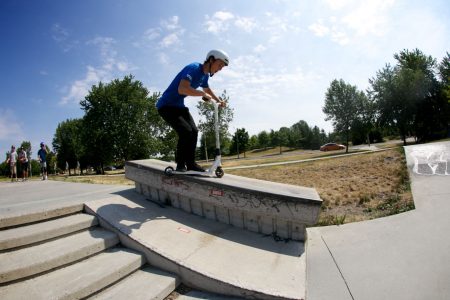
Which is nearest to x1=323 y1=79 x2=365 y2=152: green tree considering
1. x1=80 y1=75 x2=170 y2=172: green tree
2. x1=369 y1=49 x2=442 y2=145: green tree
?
x1=369 y1=49 x2=442 y2=145: green tree

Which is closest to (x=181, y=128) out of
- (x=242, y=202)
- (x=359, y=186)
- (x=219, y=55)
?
(x=219, y=55)

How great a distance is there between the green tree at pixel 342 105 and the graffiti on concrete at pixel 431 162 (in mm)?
33132

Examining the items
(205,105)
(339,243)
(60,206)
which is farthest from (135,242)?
(205,105)

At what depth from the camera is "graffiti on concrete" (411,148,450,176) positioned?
22.9 ft

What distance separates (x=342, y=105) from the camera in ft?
134

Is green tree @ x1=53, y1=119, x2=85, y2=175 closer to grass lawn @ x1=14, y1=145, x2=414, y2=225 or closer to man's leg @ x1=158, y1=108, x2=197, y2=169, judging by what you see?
grass lawn @ x1=14, y1=145, x2=414, y2=225

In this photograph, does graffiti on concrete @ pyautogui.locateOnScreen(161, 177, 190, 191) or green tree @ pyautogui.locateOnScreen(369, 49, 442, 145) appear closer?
graffiti on concrete @ pyautogui.locateOnScreen(161, 177, 190, 191)

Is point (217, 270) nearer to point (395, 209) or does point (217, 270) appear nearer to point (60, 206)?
point (60, 206)

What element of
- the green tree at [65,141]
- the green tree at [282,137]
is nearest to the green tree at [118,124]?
the green tree at [65,141]

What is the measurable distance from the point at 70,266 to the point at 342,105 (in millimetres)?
42972

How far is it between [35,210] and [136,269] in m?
1.81

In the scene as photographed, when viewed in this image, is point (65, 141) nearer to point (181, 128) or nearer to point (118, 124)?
point (118, 124)

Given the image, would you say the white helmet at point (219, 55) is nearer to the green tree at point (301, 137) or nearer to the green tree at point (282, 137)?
the green tree at point (282, 137)

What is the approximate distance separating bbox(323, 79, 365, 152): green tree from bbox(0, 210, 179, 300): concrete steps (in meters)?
41.5
